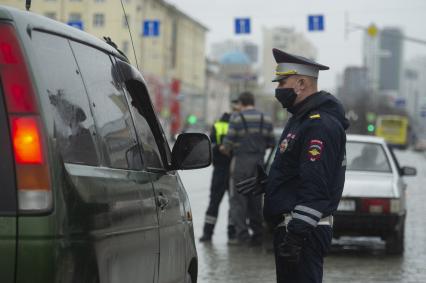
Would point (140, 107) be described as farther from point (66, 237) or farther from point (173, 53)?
point (173, 53)

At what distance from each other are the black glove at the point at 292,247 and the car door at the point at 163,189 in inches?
21.4

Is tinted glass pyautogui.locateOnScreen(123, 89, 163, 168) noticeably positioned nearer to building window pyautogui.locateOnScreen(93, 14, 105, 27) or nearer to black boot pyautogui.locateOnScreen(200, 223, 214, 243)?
black boot pyautogui.locateOnScreen(200, 223, 214, 243)

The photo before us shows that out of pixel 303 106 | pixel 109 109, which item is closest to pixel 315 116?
pixel 303 106

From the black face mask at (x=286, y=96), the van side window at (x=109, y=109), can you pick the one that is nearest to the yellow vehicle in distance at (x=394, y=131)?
the black face mask at (x=286, y=96)

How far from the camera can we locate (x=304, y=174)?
538 centimetres

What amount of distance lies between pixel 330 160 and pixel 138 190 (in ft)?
4.33

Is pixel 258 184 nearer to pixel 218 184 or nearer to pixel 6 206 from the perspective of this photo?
pixel 6 206

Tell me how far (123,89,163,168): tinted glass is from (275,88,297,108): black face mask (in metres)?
0.75

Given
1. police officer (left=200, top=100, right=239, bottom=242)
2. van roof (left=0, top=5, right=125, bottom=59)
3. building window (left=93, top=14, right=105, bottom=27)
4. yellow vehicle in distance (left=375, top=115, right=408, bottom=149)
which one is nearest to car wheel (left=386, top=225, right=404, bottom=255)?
police officer (left=200, top=100, right=239, bottom=242)

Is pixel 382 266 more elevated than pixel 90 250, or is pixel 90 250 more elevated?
pixel 90 250

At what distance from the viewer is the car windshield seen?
13930 millimetres

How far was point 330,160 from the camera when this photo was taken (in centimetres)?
543

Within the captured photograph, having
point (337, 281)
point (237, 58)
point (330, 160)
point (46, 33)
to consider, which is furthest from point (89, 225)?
point (237, 58)

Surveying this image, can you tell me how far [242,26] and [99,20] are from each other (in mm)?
30977
